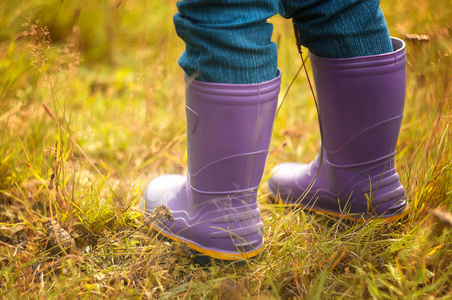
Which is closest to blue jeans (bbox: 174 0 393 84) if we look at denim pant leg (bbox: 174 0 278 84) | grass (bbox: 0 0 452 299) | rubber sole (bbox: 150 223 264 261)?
denim pant leg (bbox: 174 0 278 84)

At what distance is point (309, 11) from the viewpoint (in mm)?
929

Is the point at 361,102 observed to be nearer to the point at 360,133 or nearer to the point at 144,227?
the point at 360,133

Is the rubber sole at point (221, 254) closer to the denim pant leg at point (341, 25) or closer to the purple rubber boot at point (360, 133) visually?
the purple rubber boot at point (360, 133)

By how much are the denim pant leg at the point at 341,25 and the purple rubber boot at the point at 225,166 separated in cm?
14

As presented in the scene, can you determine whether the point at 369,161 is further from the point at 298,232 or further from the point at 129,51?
the point at 129,51

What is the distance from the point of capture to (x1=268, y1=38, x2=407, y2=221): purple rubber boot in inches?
38.5

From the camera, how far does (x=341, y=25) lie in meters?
0.93

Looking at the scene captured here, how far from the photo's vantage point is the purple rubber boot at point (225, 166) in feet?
2.90

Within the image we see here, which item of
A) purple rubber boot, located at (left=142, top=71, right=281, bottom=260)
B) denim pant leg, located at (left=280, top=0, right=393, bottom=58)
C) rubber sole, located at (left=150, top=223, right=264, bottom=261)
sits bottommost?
rubber sole, located at (left=150, top=223, right=264, bottom=261)

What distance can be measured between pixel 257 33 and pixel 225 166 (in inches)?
11.8

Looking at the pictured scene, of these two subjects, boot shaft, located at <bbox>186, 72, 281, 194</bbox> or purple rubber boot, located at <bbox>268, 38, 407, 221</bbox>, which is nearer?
boot shaft, located at <bbox>186, 72, 281, 194</bbox>

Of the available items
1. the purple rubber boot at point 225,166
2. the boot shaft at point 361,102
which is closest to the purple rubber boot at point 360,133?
the boot shaft at point 361,102

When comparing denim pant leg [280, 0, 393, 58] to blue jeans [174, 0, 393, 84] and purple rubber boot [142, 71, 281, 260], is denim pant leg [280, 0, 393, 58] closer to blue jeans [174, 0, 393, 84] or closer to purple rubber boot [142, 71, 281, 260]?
blue jeans [174, 0, 393, 84]

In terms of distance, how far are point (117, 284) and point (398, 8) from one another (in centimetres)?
163
